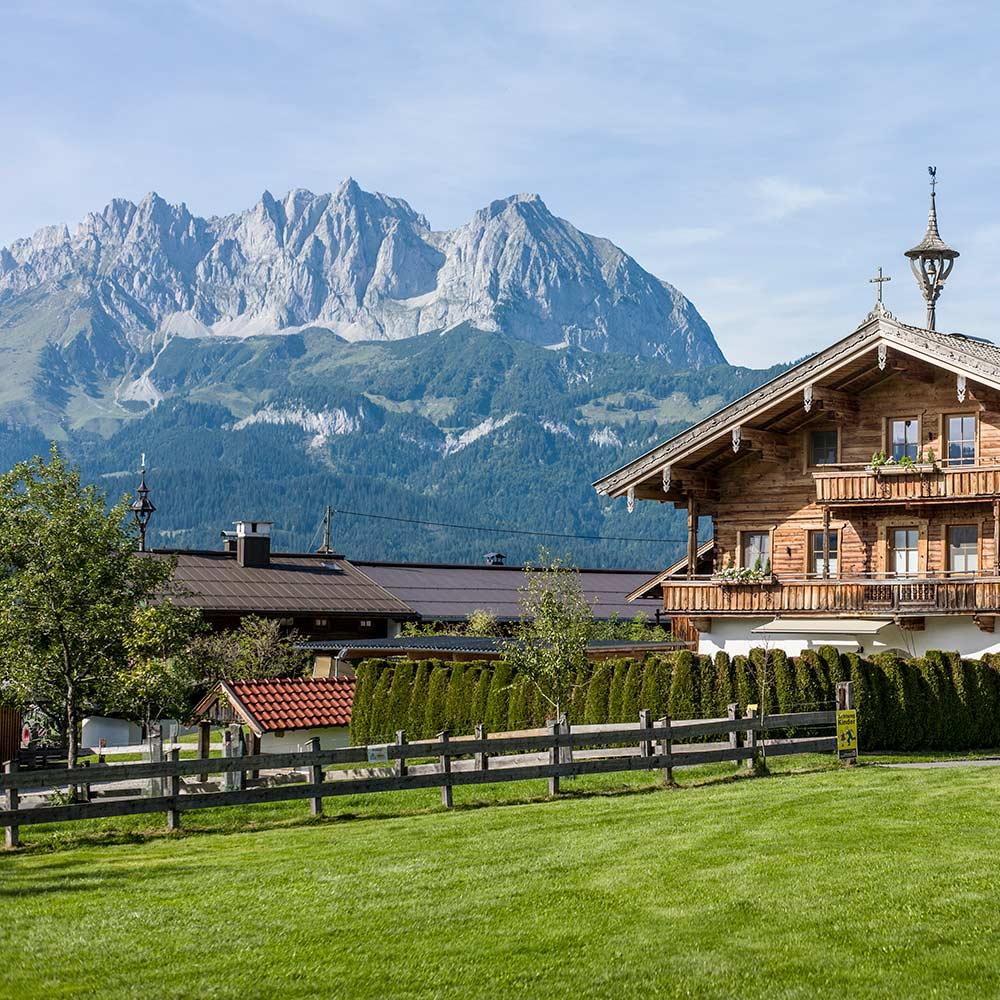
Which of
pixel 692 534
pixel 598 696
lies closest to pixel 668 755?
pixel 598 696

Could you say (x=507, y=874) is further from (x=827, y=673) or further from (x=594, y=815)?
(x=827, y=673)

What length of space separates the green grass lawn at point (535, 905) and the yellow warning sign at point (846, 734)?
18.0 ft

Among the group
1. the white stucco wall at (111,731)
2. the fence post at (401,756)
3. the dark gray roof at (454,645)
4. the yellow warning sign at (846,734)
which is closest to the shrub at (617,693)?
the yellow warning sign at (846,734)

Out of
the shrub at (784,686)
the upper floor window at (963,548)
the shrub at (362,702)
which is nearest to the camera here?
the shrub at (784,686)

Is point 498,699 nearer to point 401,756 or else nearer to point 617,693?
point 617,693

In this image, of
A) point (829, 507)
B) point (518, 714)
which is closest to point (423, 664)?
point (518, 714)

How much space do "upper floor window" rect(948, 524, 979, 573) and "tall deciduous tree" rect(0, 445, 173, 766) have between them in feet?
70.7

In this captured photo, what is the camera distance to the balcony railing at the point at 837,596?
38.8 meters

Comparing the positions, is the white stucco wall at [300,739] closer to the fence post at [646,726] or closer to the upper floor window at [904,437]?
the fence post at [646,726]

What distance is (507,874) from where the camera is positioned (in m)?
16.7

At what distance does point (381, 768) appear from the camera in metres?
25.9

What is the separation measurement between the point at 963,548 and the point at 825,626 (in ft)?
13.8

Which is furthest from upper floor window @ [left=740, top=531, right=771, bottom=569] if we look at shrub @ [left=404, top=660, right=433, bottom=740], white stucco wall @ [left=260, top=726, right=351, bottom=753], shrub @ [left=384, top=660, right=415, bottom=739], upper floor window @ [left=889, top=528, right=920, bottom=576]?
white stucco wall @ [left=260, top=726, right=351, bottom=753]

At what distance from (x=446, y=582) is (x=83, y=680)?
50499 mm
